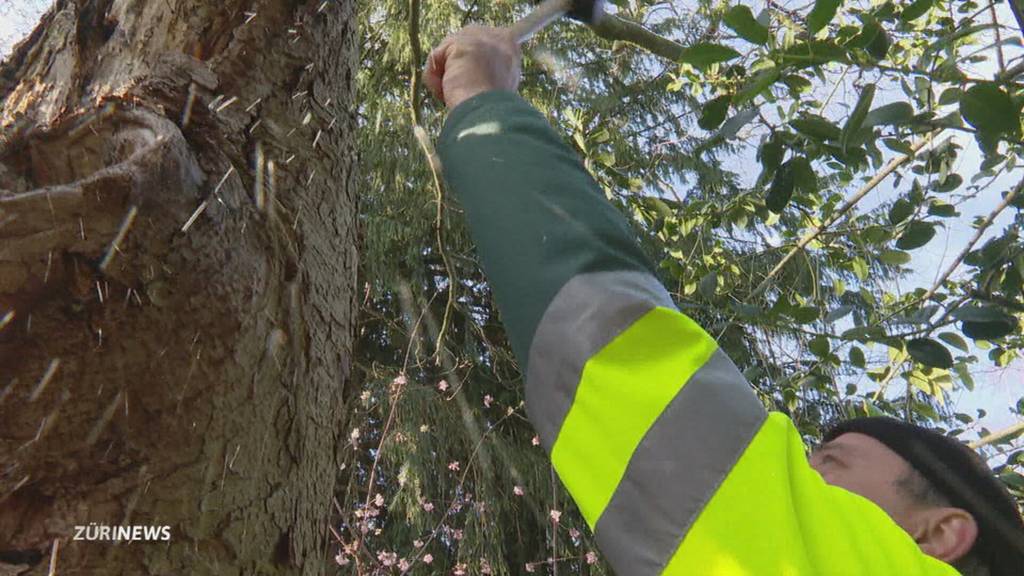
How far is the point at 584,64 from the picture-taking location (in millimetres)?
5465

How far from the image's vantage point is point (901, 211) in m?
2.18

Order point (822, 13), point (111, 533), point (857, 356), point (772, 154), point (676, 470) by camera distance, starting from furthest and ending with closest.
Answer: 1. point (857, 356)
2. point (772, 154)
3. point (822, 13)
4. point (111, 533)
5. point (676, 470)

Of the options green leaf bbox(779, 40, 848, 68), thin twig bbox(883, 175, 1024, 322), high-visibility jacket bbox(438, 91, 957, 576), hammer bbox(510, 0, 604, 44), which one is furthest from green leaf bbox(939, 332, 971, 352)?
high-visibility jacket bbox(438, 91, 957, 576)

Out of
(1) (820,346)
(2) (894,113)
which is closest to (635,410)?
(2) (894,113)

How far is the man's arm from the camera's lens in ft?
1.98

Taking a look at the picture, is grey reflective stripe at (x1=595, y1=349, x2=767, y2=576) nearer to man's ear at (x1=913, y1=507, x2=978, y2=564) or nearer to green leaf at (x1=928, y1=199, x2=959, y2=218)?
man's ear at (x1=913, y1=507, x2=978, y2=564)

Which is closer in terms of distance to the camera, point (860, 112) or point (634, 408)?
point (634, 408)

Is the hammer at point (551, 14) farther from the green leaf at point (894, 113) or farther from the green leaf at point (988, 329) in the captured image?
the green leaf at point (988, 329)

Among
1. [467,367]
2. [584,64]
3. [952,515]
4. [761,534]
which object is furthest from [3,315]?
[584,64]

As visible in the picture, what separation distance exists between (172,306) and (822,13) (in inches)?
38.0

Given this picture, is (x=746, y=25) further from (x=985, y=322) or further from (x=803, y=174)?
(x=985, y=322)

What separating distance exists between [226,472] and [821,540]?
620 mm

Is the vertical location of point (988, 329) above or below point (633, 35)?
below

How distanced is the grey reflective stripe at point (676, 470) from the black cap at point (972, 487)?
1.74 feet
